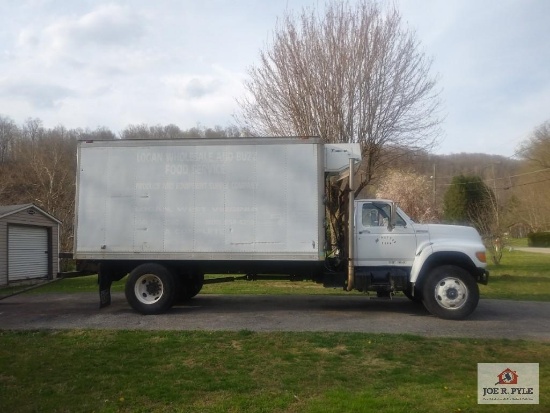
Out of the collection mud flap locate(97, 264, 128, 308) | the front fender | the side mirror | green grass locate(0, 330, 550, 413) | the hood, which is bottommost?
green grass locate(0, 330, 550, 413)

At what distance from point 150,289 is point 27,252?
1325 centimetres

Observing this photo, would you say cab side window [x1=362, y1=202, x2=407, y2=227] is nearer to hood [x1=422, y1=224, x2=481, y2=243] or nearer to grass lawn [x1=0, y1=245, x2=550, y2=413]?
hood [x1=422, y1=224, x2=481, y2=243]

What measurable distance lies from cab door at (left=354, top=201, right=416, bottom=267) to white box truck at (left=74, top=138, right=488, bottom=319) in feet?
0.06

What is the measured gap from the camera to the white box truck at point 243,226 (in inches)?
405

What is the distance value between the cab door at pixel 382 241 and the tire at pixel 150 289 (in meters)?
3.69

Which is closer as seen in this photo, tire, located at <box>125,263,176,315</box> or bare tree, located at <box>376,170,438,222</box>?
tire, located at <box>125,263,176,315</box>

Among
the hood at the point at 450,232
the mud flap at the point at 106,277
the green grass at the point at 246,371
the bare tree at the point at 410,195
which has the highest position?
the bare tree at the point at 410,195

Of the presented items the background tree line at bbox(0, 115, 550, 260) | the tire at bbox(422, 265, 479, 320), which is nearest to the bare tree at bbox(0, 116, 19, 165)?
the background tree line at bbox(0, 115, 550, 260)

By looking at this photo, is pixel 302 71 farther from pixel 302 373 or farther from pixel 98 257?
pixel 302 373

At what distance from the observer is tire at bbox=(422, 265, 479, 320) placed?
10.1 meters

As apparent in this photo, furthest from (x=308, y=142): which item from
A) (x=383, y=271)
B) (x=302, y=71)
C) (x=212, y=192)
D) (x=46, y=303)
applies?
(x=302, y=71)

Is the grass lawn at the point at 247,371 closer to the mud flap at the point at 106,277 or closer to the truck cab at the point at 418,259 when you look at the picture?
the truck cab at the point at 418,259

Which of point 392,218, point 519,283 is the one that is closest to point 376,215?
point 392,218

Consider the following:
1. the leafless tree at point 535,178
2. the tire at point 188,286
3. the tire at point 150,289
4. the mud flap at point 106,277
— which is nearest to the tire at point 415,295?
the tire at point 188,286
